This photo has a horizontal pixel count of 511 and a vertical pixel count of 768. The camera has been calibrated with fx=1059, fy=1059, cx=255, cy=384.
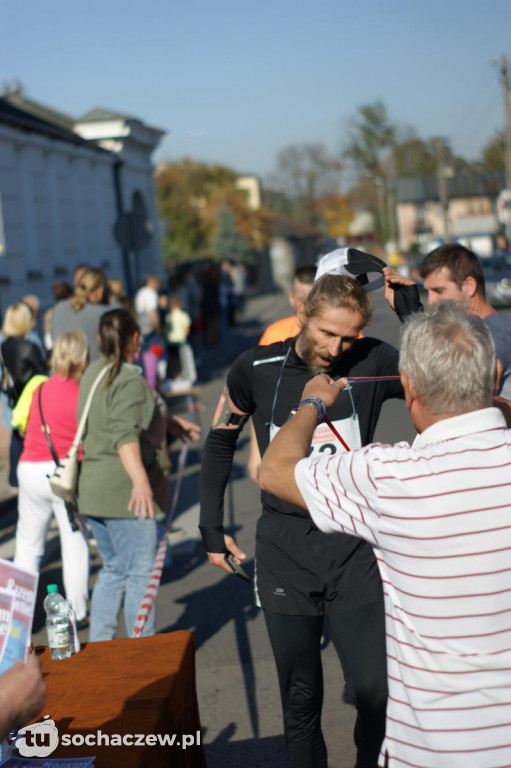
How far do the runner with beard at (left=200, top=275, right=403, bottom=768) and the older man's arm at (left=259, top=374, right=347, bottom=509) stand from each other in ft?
3.11

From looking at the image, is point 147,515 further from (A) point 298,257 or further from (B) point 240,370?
(A) point 298,257

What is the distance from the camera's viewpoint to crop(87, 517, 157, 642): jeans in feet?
17.6

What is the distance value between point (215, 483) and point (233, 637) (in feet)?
7.99

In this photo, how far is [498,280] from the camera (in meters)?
30.8

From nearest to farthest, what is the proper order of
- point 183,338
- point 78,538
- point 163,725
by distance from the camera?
point 163,725 → point 78,538 → point 183,338

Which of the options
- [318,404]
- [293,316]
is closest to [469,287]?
[293,316]

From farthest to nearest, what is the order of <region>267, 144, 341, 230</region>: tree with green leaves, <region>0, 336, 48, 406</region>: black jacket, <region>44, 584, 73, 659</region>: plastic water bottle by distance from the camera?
<region>267, 144, 341, 230</region>: tree with green leaves, <region>0, 336, 48, 406</region>: black jacket, <region>44, 584, 73, 659</region>: plastic water bottle

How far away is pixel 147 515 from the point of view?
531 centimetres

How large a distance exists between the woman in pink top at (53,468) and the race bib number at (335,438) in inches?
100

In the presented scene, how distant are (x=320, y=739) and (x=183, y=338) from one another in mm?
14716

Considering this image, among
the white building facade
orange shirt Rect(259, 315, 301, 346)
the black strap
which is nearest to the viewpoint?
orange shirt Rect(259, 315, 301, 346)

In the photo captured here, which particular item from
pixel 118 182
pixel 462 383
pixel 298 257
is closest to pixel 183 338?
pixel 118 182

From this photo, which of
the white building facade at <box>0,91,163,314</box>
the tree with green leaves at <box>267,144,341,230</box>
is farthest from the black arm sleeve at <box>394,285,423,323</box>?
the tree with green leaves at <box>267,144,341,230</box>

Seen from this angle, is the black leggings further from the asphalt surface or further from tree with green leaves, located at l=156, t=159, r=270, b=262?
tree with green leaves, located at l=156, t=159, r=270, b=262
